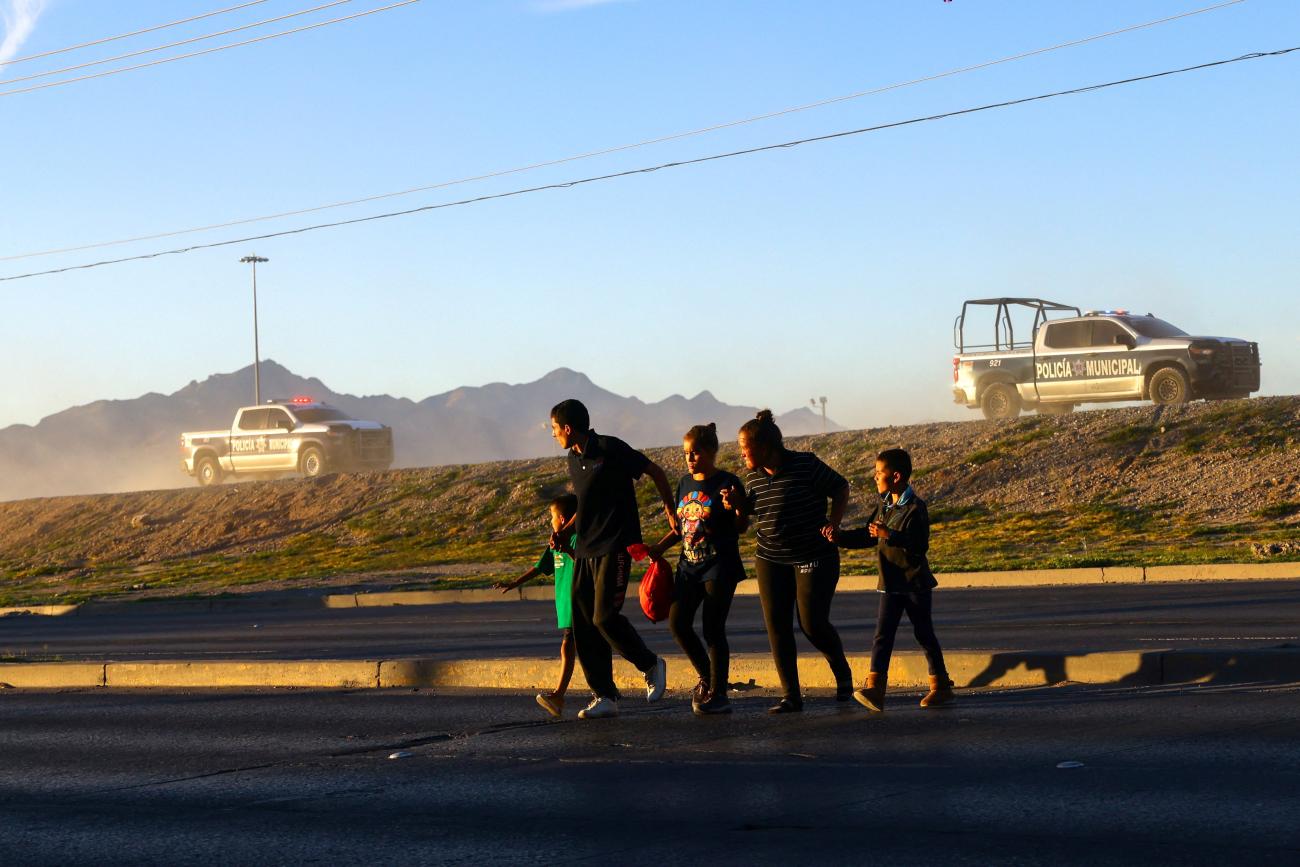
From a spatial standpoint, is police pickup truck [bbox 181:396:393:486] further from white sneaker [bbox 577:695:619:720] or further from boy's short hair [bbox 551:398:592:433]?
boy's short hair [bbox 551:398:592:433]

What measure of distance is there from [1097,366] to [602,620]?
2396 cm

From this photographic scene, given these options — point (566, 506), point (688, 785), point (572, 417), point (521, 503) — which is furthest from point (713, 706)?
point (521, 503)

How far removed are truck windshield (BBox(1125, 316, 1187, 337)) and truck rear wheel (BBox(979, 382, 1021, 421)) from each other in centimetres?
279

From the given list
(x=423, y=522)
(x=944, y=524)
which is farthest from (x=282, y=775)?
(x=423, y=522)

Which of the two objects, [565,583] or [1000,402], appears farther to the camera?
[1000,402]

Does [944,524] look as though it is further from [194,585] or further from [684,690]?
[684,690]

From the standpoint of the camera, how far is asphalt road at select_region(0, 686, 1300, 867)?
233 inches

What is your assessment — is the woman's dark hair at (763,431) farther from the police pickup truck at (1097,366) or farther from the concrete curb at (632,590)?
the police pickup truck at (1097,366)

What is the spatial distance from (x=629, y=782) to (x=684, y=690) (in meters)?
3.74

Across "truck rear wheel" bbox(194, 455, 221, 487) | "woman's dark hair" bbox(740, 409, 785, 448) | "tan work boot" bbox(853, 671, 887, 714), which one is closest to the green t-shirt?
"woman's dark hair" bbox(740, 409, 785, 448)

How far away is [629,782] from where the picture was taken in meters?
7.48

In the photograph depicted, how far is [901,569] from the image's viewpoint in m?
9.55

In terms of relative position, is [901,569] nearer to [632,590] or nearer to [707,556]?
[707,556]

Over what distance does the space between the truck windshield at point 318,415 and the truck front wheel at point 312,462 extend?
924 mm
